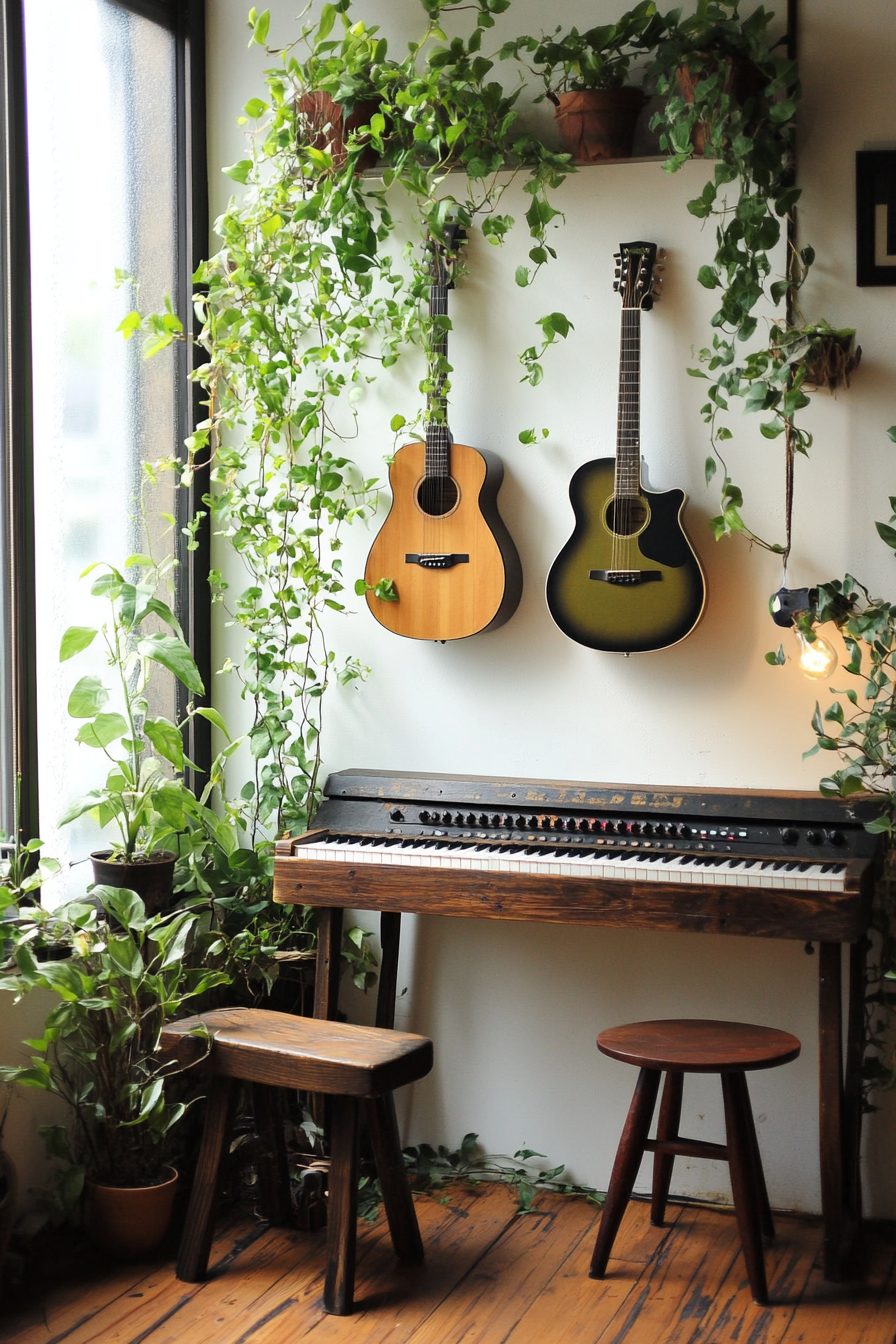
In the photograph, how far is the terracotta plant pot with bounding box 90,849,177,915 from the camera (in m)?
2.90

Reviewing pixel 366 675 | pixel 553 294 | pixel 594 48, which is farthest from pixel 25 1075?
pixel 594 48

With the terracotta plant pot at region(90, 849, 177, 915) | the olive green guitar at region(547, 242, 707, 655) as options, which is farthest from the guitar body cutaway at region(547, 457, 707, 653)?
the terracotta plant pot at region(90, 849, 177, 915)

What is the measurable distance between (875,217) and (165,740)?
6.58 ft

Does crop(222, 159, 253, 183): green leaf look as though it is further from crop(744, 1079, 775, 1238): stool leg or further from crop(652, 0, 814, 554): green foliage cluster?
crop(744, 1079, 775, 1238): stool leg

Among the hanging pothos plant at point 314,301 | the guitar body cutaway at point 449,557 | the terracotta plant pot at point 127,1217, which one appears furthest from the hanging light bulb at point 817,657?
the terracotta plant pot at point 127,1217

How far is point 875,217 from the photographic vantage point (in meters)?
2.97

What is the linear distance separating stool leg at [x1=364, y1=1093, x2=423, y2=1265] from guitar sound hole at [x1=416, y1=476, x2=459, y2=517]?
1.39m

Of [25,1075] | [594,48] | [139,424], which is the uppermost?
[594,48]

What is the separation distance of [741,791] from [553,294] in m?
1.30

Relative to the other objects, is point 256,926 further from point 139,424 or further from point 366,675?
point 139,424

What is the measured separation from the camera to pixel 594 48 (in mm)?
2996

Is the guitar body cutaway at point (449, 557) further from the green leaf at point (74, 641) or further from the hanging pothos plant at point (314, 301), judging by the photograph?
the green leaf at point (74, 641)

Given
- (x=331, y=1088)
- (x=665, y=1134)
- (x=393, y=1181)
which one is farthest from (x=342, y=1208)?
(x=665, y=1134)

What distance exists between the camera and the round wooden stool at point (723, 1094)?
255 centimetres
